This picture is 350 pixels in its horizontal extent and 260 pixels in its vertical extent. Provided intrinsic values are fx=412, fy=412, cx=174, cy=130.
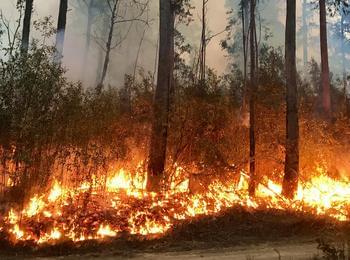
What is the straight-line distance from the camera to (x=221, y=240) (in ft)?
35.7

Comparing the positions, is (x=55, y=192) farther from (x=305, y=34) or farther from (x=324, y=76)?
(x=305, y=34)

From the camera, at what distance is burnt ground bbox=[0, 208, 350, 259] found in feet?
31.0

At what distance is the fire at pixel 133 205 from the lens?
10.2 metres

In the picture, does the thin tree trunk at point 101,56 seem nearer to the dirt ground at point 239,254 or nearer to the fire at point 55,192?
the fire at point 55,192

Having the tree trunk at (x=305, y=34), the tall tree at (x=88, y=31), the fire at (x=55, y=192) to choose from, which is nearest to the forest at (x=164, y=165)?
the fire at (x=55, y=192)

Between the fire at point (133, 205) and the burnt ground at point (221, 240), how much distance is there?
0.31 m

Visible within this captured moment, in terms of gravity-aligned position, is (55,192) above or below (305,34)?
below

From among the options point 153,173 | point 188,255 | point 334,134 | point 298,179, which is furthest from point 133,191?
point 334,134

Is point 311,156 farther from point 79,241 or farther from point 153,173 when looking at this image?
point 79,241

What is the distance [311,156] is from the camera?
15.8 meters

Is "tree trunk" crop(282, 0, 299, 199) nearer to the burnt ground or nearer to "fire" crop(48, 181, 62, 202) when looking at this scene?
the burnt ground

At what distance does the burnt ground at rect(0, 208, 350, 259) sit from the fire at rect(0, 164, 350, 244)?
31cm

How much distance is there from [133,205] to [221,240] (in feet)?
8.92

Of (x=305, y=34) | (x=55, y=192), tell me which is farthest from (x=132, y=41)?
(x=55, y=192)
